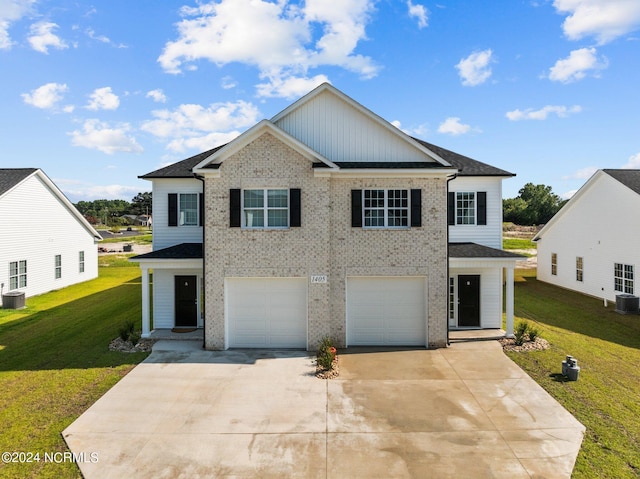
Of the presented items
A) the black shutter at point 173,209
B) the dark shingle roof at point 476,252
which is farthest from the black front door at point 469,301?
the black shutter at point 173,209

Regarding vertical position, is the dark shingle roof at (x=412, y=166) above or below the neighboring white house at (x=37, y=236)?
above

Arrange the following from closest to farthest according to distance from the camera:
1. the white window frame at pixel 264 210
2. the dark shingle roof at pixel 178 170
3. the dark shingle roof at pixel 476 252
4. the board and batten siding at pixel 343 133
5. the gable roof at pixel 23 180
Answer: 1. the white window frame at pixel 264 210
2. the board and batten siding at pixel 343 133
3. the dark shingle roof at pixel 476 252
4. the dark shingle roof at pixel 178 170
5. the gable roof at pixel 23 180

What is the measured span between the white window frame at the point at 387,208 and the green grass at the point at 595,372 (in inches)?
235

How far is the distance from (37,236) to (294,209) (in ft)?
65.7

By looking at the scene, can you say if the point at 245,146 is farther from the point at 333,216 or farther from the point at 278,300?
the point at 278,300

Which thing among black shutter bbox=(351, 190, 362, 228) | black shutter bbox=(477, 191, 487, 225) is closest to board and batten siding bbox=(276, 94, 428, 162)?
black shutter bbox=(351, 190, 362, 228)

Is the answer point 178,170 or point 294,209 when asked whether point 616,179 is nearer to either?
point 294,209

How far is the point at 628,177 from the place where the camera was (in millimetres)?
20766

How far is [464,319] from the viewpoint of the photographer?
15.6 meters

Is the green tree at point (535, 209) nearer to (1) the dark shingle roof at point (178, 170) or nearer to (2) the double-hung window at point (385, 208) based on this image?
(2) the double-hung window at point (385, 208)

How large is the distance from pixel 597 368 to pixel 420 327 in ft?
17.5

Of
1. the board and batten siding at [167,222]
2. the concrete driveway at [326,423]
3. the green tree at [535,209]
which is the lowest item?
the concrete driveway at [326,423]

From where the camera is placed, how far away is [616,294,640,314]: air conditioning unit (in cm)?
1831

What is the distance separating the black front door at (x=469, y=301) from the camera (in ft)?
51.0
